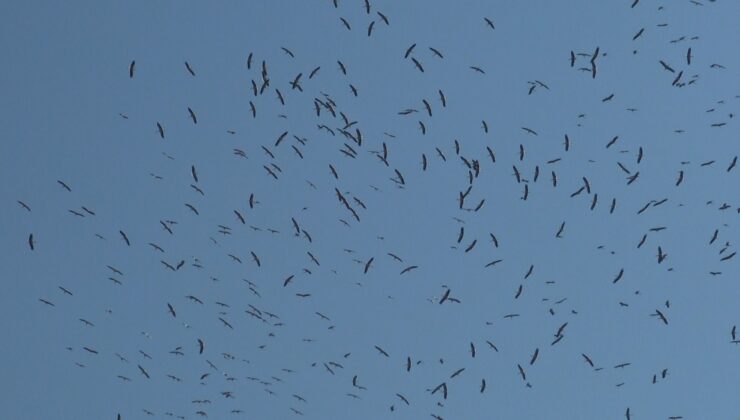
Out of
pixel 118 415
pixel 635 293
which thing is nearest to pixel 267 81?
pixel 118 415

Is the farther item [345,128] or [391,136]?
[391,136]

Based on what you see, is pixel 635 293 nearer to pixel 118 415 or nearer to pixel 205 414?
pixel 205 414

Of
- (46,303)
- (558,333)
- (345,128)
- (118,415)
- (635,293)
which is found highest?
(345,128)

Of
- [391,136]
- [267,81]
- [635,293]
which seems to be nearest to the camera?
[267,81]

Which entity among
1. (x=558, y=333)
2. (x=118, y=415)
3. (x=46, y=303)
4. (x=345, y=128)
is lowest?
(x=118, y=415)

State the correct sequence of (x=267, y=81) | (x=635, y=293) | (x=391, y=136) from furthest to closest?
(x=391, y=136)
(x=635, y=293)
(x=267, y=81)

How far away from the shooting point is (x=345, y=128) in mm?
13164

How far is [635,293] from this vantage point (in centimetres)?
1328

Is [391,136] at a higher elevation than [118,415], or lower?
higher

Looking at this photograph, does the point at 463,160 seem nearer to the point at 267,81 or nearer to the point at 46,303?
the point at 267,81

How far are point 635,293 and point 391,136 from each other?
4076 mm

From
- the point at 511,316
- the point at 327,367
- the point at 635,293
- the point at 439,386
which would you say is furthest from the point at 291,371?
the point at 635,293

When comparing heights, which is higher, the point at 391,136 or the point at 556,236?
the point at 391,136

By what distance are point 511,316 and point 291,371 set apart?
9.72 ft
